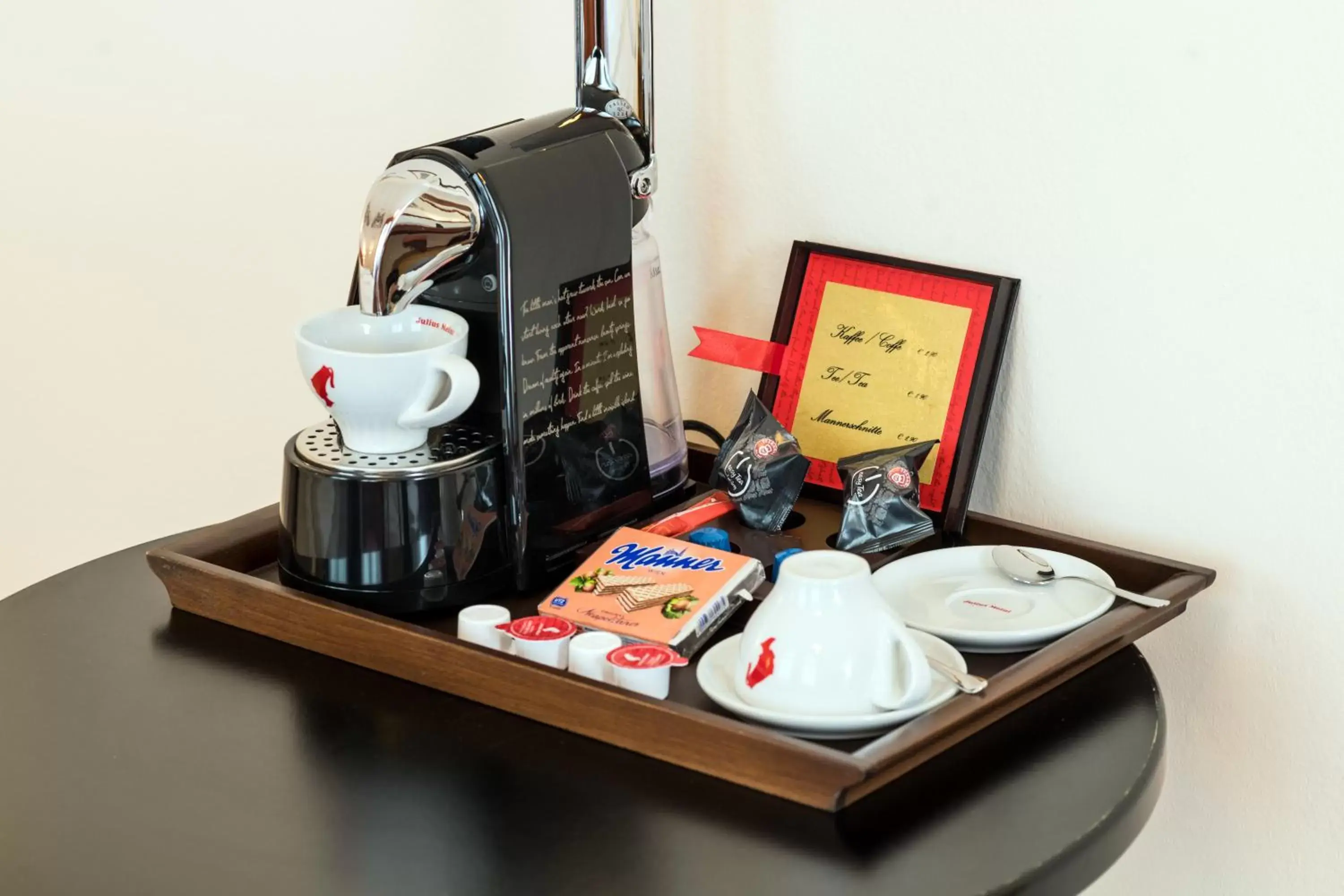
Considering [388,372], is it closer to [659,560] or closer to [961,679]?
[659,560]

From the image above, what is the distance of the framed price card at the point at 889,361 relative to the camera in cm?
113

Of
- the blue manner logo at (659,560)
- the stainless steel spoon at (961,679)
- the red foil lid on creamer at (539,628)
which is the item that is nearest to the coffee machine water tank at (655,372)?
the blue manner logo at (659,560)

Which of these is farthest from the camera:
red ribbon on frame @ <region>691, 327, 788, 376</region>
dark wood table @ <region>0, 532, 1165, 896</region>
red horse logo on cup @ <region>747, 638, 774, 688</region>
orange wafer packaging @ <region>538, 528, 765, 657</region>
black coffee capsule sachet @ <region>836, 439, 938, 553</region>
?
red ribbon on frame @ <region>691, 327, 788, 376</region>

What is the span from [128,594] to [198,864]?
38cm

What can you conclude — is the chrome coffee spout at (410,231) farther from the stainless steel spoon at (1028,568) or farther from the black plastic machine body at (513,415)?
the stainless steel spoon at (1028,568)

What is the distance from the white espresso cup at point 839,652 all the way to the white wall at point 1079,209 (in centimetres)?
35

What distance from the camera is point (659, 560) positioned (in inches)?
40.5

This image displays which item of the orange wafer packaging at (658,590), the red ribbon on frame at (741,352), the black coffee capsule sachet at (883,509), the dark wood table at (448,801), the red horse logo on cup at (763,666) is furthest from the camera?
the red ribbon on frame at (741,352)

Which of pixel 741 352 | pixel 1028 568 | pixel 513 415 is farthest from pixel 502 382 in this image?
pixel 1028 568

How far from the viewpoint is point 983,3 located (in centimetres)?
111

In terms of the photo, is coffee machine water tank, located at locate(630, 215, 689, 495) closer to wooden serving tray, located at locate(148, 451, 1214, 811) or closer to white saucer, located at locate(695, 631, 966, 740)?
wooden serving tray, located at locate(148, 451, 1214, 811)

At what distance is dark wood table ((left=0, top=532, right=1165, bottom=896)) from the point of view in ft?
2.43

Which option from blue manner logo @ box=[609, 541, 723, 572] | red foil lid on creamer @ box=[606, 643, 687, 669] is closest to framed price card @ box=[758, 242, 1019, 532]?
blue manner logo @ box=[609, 541, 723, 572]

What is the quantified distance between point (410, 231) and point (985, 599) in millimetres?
457
